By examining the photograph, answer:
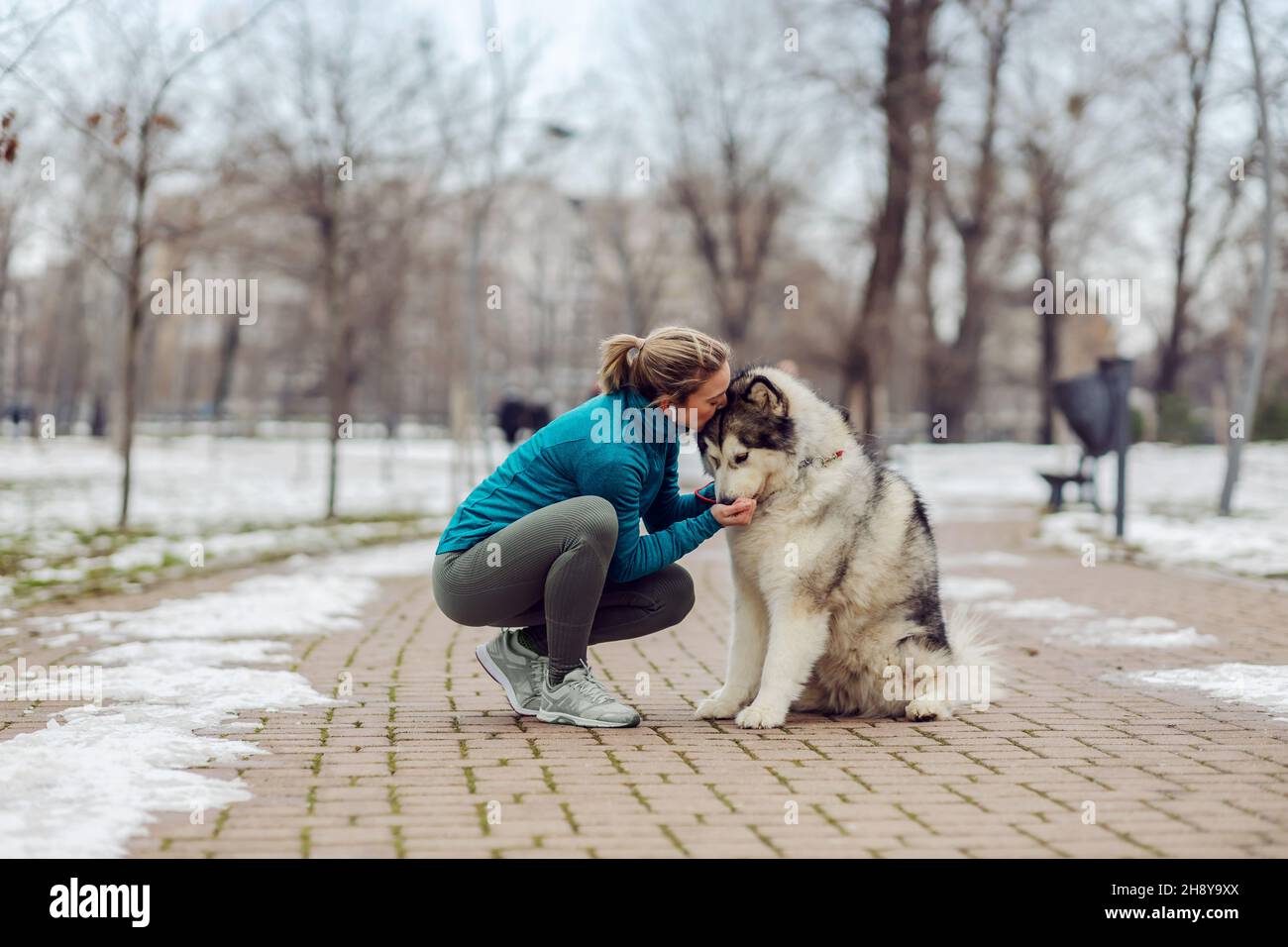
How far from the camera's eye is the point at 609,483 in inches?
218

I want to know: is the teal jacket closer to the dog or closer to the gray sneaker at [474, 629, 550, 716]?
the dog

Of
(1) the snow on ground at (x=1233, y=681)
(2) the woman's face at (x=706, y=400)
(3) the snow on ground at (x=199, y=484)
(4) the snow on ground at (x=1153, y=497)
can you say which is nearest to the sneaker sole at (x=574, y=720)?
(2) the woman's face at (x=706, y=400)

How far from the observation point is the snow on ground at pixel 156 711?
4090mm

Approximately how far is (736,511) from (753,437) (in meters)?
0.32

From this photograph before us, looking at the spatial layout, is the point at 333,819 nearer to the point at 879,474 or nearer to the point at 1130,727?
the point at 879,474

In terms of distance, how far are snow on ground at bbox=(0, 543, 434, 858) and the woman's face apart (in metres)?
2.17

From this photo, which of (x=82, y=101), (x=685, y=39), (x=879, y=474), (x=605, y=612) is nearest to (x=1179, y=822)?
(x=879, y=474)

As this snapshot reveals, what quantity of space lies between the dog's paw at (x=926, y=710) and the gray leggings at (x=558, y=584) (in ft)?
3.73

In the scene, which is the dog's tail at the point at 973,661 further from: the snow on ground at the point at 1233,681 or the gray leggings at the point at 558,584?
the gray leggings at the point at 558,584

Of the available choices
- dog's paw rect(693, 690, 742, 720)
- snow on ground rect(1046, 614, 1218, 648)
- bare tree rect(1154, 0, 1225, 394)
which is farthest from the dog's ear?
bare tree rect(1154, 0, 1225, 394)

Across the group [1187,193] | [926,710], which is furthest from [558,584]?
[1187,193]
